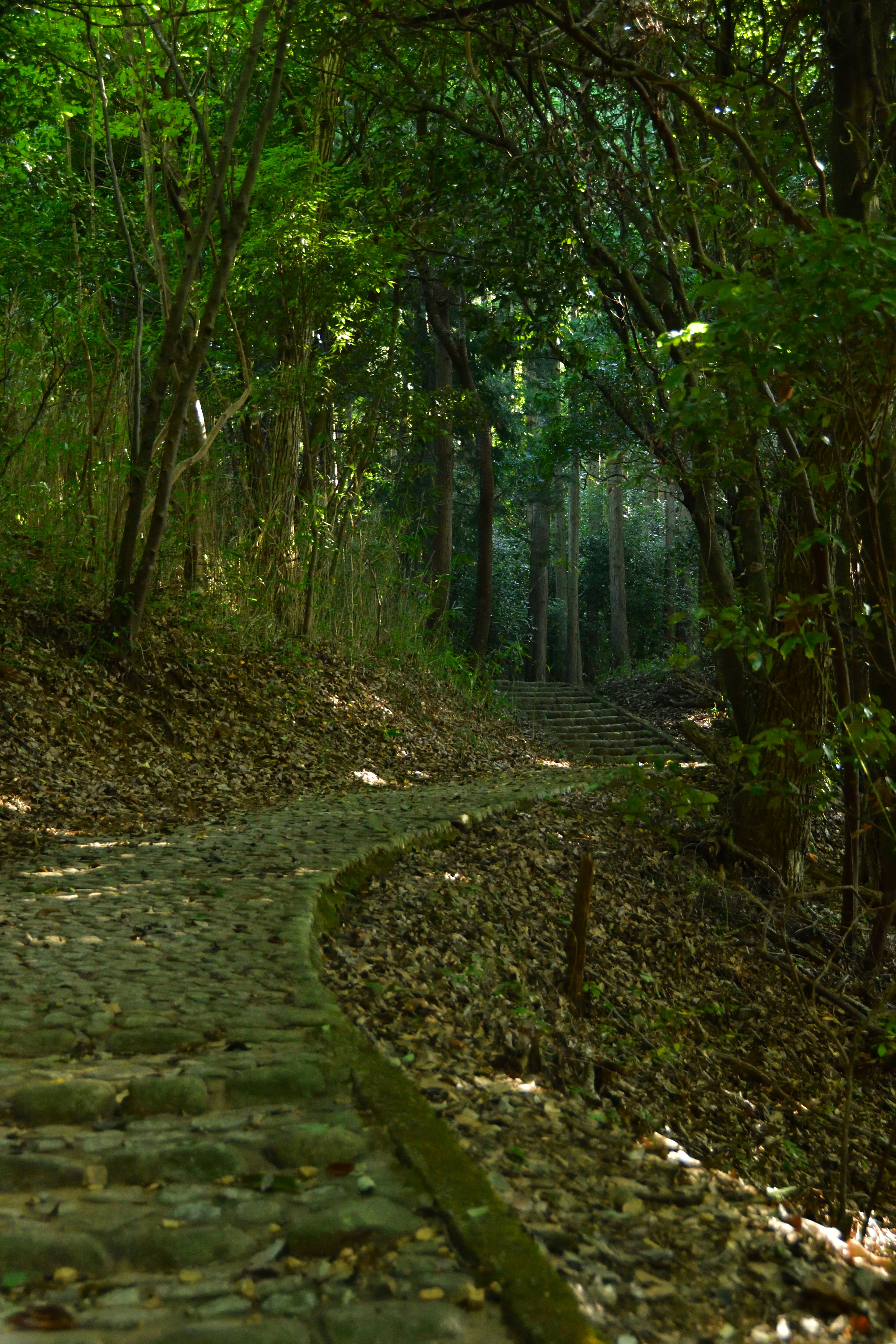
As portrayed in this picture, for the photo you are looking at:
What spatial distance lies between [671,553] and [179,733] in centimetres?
1345

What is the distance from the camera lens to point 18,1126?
91.7 inches

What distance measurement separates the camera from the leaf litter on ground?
84.7 inches

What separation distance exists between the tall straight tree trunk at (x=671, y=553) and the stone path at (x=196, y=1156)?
54.1 feet

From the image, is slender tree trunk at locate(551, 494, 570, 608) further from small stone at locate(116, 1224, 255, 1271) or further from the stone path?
small stone at locate(116, 1224, 255, 1271)

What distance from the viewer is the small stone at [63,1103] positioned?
237 centimetres

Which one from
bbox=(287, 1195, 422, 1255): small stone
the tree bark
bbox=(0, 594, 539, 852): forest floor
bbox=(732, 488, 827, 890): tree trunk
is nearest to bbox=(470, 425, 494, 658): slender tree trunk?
bbox=(0, 594, 539, 852): forest floor

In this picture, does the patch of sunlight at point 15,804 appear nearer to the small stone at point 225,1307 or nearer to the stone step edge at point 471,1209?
the stone step edge at point 471,1209

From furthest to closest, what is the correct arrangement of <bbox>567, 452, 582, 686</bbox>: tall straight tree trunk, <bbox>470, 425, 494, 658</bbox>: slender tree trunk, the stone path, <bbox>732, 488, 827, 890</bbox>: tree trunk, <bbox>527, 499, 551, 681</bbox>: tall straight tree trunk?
<bbox>567, 452, 582, 686</bbox>: tall straight tree trunk < <bbox>527, 499, 551, 681</bbox>: tall straight tree trunk < <bbox>470, 425, 494, 658</bbox>: slender tree trunk < <bbox>732, 488, 827, 890</bbox>: tree trunk < the stone path

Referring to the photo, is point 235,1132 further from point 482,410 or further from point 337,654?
point 482,410

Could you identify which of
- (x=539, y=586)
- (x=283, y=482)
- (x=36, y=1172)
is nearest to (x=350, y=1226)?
(x=36, y=1172)

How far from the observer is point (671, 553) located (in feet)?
63.2

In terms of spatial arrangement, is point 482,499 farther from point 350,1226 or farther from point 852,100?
point 350,1226

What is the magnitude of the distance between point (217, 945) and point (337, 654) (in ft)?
23.3

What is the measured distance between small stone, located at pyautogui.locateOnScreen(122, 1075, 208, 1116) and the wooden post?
95.7 inches
